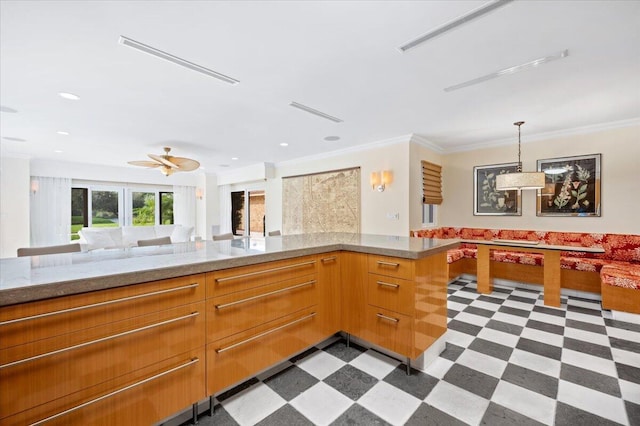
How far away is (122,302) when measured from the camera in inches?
48.5

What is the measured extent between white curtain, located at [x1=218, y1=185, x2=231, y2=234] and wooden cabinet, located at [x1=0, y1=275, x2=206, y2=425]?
7.88 m

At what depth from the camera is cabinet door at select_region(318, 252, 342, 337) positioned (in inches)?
87.0

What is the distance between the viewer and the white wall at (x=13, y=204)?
5.50 metres

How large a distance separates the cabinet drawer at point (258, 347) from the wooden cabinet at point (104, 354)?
0.31 ft

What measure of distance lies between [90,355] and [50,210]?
754cm

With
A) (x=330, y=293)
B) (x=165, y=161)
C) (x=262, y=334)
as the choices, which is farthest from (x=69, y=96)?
(x=330, y=293)

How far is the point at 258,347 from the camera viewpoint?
1.77m

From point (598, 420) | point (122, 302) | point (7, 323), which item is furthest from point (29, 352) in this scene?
point (598, 420)

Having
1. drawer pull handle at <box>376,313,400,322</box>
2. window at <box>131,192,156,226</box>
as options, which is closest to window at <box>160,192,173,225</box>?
window at <box>131,192,156,226</box>

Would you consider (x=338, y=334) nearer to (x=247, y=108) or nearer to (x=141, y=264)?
(x=141, y=264)

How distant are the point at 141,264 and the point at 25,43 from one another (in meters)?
2.04

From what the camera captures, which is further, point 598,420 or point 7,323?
point 598,420

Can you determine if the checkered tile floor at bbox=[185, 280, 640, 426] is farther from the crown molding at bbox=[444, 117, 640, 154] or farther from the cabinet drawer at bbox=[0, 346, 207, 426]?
the crown molding at bbox=[444, 117, 640, 154]

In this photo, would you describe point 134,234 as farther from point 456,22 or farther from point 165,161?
point 456,22
